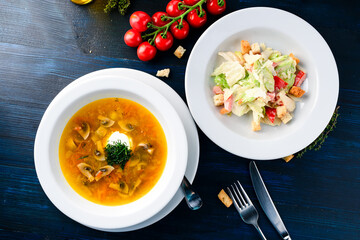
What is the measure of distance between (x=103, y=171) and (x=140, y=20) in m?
1.16

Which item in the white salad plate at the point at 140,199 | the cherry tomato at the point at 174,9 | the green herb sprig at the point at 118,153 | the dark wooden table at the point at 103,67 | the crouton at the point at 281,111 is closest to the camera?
the white salad plate at the point at 140,199

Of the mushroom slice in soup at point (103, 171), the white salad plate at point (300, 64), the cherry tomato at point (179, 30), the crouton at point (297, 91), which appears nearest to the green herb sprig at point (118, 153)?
the mushroom slice in soup at point (103, 171)

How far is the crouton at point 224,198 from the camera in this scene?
2463 millimetres

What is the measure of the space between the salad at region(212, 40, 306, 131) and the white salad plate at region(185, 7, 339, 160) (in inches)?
2.8

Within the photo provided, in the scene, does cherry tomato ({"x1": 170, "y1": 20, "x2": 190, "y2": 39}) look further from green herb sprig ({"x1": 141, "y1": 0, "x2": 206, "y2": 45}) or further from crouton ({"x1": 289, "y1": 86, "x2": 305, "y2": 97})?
crouton ({"x1": 289, "y1": 86, "x2": 305, "y2": 97})

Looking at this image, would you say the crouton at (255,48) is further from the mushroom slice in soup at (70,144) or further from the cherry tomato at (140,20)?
the mushroom slice in soup at (70,144)

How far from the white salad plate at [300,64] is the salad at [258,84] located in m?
0.07

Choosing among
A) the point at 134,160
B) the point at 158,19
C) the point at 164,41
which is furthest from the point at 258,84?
the point at 134,160

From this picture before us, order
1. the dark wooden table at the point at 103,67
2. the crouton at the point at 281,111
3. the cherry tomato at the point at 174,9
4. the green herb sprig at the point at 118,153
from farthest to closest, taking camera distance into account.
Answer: the dark wooden table at the point at 103,67
the cherry tomato at the point at 174,9
the crouton at the point at 281,111
the green herb sprig at the point at 118,153

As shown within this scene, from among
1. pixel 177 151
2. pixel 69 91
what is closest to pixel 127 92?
pixel 69 91

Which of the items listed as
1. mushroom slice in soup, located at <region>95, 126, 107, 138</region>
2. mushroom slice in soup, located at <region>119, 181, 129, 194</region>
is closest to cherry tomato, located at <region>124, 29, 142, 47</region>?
mushroom slice in soup, located at <region>95, 126, 107, 138</region>

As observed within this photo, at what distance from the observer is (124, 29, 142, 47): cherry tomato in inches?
92.4

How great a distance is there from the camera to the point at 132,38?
7.70 feet

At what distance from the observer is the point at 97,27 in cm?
246
